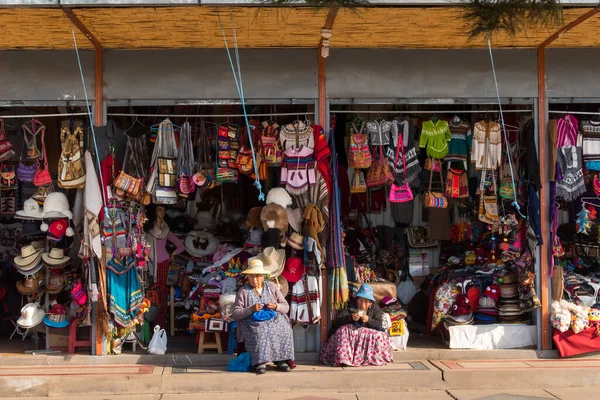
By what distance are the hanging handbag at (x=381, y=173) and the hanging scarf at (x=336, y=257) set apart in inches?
24.4

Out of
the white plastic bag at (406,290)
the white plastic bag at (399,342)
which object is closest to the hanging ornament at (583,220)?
the white plastic bag at (406,290)

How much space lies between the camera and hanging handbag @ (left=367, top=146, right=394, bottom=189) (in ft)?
29.1

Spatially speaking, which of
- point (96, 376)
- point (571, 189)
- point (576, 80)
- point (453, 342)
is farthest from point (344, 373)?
point (576, 80)

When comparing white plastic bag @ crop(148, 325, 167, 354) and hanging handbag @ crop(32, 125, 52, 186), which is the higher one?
hanging handbag @ crop(32, 125, 52, 186)

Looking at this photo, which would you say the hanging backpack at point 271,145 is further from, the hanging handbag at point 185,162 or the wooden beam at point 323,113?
the hanging handbag at point 185,162

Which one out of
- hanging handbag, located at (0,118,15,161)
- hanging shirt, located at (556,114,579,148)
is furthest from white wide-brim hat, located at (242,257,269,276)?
hanging shirt, located at (556,114,579,148)

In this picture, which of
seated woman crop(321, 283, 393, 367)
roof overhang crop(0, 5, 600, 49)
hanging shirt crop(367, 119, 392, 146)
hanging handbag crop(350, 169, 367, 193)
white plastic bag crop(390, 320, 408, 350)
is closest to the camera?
roof overhang crop(0, 5, 600, 49)

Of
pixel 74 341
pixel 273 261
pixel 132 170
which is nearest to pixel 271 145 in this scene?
pixel 273 261

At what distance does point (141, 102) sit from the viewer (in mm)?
8562

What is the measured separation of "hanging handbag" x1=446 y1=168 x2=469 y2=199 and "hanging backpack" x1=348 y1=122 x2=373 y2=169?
3.90ft

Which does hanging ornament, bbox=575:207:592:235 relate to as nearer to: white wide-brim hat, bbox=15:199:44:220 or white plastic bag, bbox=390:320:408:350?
white plastic bag, bbox=390:320:408:350

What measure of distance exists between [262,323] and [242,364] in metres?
0.54

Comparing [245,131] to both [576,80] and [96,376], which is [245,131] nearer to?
[96,376]

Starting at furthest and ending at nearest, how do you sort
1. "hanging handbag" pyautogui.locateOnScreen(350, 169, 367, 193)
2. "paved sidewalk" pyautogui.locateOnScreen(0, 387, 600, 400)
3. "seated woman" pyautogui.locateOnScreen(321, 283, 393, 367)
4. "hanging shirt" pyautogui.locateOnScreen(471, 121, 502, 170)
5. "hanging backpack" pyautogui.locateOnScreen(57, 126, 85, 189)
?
"hanging handbag" pyautogui.locateOnScreen(350, 169, 367, 193), "hanging shirt" pyautogui.locateOnScreen(471, 121, 502, 170), "hanging backpack" pyautogui.locateOnScreen(57, 126, 85, 189), "seated woman" pyautogui.locateOnScreen(321, 283, 393, 367), "paved sidewalk" pyautogui.locateOnScreen(0, 387, 600, 400)
